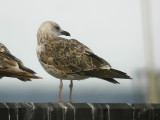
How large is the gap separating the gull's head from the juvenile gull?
0.24 ft

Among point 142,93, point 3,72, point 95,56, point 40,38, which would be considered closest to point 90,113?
point 3,72

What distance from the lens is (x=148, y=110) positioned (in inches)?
340

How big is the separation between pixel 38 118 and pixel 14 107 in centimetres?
37

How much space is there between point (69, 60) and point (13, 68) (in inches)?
105

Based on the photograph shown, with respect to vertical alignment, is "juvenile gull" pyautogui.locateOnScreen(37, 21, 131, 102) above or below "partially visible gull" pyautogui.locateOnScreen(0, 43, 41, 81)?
above

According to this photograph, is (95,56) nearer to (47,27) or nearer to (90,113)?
(47,27)

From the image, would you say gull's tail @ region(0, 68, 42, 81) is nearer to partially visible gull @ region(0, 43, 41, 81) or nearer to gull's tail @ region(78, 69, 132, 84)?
partially visible gull @ region(0, 43, 41, 81)

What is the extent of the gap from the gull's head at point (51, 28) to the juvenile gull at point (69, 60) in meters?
0.07

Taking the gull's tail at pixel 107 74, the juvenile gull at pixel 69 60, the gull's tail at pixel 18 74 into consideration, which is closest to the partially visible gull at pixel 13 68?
the gull's tail at pixel 18 74

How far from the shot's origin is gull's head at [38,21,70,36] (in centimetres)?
1277

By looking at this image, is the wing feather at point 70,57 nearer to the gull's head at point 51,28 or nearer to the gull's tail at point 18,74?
the gull's head at point 51,28

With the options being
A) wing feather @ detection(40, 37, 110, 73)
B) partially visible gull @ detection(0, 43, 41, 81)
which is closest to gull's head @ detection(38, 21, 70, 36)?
wing feather @ detection(40, 37, 110, 73)

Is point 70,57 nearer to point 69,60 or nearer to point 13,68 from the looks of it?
point 69,60

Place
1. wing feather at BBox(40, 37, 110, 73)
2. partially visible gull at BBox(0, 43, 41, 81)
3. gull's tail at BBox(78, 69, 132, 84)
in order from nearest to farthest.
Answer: partially visible gull at BBox(0, 43, 41, 81) → gull's tail at BBox(78, 69, 132, 84) → wing feather at BBox(40, 37, 110, 73)
